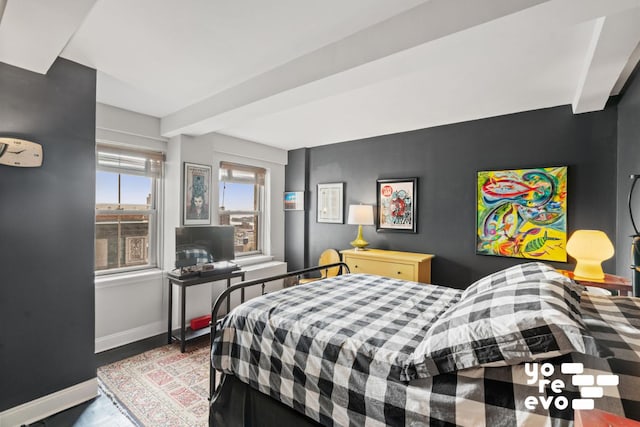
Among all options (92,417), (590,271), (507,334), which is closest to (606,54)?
(590,271)

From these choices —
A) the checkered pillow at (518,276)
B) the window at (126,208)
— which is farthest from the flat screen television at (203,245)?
the checkered pillow at (518,276)

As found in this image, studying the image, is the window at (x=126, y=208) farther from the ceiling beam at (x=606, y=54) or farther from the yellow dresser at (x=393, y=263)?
the ceiling beam at (x=606, y=54)

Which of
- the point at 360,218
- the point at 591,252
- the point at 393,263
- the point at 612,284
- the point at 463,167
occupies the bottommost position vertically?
the point at 393,263

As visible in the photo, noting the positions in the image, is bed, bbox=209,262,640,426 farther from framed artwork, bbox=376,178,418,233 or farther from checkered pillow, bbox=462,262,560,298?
framed artwork, bbox=376,178,418,233

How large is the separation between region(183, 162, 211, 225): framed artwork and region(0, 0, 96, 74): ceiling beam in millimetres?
1688

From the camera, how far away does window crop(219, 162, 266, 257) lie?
4.38m

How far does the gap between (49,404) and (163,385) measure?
706mm

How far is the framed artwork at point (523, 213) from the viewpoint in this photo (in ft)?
9.68

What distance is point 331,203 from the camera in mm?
4684

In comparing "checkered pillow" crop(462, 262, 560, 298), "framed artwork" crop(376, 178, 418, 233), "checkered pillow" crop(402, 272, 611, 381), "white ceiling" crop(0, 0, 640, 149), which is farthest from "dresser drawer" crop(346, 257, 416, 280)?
"checkered pillow" crop(402, 272, 611, 381)

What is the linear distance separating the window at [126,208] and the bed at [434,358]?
7.65ft

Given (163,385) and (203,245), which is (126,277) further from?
(163,385)

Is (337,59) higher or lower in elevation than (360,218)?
higher

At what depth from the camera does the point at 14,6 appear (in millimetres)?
1407
